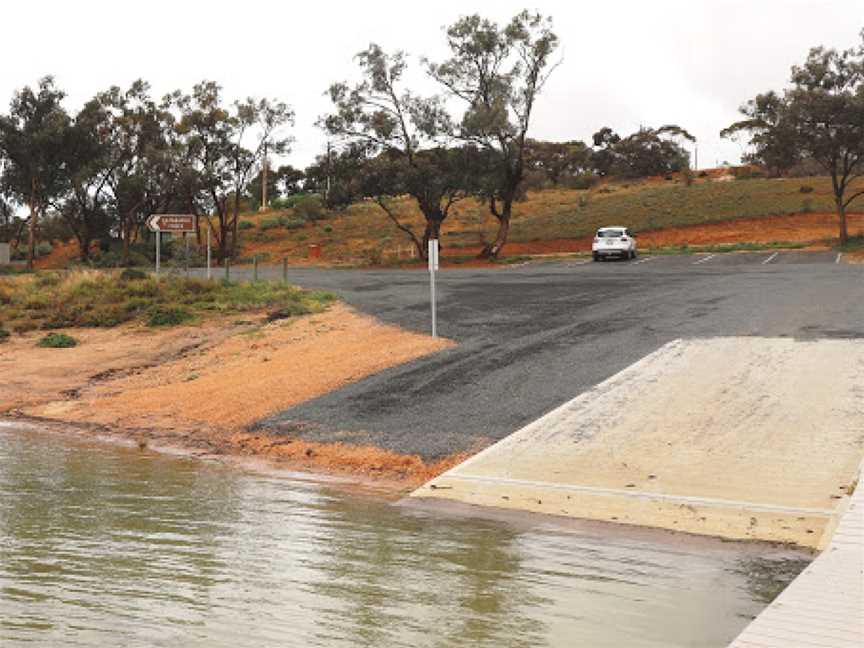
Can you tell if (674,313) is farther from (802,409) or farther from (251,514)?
(251,514)

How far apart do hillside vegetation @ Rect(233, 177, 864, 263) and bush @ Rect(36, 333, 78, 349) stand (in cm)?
2861

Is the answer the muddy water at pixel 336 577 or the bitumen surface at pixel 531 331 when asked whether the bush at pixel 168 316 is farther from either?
the muddy water at pixel 336 577

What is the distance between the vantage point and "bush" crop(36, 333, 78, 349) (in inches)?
989

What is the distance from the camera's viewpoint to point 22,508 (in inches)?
395

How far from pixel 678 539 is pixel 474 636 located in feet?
10.9

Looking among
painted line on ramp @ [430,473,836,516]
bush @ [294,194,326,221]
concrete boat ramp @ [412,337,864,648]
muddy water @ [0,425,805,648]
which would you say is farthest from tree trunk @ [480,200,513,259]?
muddy water @ [0,425,805,648]

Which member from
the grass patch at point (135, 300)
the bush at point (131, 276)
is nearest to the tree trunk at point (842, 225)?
the grass patch at point (135, 300)

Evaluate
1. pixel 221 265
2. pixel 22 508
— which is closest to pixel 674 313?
pixel 22 508

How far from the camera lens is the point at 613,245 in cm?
4541

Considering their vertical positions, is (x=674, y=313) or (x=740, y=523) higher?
(x=674, y=313)

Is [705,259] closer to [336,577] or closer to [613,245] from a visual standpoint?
[613,245]

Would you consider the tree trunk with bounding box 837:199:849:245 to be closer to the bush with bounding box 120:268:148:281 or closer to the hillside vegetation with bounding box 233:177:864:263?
the hillside vegetation with bounding box 233:177:864:263

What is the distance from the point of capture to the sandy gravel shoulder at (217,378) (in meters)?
14.1

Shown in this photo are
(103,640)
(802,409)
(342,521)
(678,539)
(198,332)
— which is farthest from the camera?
(198,332)
